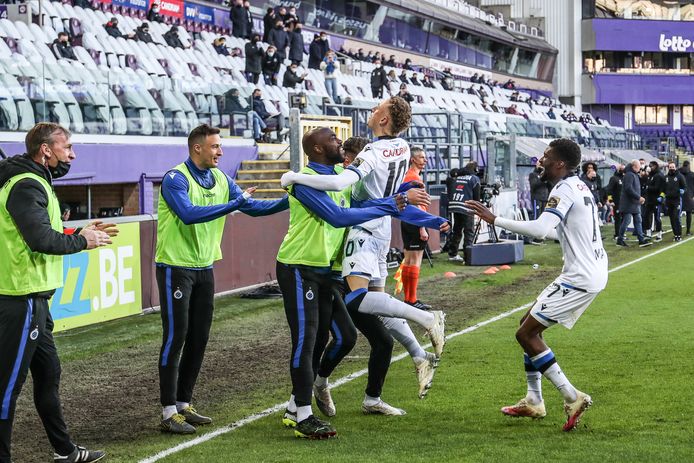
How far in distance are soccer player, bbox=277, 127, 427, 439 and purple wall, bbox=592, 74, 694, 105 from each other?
75.9m

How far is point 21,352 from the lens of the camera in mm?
5863

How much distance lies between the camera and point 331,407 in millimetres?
7695

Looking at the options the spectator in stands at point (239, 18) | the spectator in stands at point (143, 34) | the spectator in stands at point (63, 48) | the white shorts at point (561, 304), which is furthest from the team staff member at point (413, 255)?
the spectator in stands at point (239, 18)

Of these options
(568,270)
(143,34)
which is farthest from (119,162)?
(568,270)

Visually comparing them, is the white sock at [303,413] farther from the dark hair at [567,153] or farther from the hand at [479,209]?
the dark hair at [567,153]

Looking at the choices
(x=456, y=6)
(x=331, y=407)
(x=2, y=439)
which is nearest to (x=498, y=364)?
(x=331, y=407)

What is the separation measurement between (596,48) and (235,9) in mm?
A: 53869

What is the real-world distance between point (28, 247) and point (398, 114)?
2.61 m

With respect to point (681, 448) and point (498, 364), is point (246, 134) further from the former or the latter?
point (681, 448)

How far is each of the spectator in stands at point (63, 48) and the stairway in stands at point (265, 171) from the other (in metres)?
4.60

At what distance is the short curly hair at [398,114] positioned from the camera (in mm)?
7156

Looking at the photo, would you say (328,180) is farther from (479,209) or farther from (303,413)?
(303,413)

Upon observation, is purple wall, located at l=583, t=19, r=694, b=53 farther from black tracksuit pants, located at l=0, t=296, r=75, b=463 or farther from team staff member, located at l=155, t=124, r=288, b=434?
black tracksuit pants, located at l=0, t=296, r=75, b=463

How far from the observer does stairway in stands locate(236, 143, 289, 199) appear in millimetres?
23734
